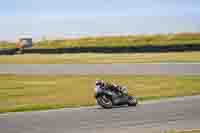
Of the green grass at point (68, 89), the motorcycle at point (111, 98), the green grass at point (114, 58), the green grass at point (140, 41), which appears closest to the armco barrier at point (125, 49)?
the green grass at point (114, 58)

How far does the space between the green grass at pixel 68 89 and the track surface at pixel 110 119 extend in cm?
233

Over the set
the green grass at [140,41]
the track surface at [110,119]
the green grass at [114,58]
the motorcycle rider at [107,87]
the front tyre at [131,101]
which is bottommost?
the track surface at [110,119]

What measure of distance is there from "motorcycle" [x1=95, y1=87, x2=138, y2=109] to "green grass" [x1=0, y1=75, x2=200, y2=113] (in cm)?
151

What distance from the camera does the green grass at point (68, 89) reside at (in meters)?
20.8

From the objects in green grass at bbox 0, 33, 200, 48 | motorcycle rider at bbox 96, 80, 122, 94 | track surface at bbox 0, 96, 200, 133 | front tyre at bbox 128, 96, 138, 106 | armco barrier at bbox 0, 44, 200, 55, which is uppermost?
green grass at bbox 0, 33, 200, 48

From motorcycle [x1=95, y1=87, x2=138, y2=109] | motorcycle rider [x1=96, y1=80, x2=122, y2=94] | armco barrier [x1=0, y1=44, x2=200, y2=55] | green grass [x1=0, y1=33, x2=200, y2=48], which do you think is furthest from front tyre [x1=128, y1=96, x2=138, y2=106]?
green grass [x1=0, y1=33, x2=200, y2=48]

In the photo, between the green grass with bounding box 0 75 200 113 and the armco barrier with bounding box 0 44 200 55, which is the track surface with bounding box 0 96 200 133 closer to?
the green grass with bounding box 0 75 200 113

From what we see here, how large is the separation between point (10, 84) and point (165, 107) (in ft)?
49.1

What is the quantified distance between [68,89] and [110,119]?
11.6 metres

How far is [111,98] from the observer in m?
17.9

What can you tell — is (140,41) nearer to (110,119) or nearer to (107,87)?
(107,87)

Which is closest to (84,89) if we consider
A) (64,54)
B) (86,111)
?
(86,111)

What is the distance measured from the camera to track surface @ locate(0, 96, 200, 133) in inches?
527

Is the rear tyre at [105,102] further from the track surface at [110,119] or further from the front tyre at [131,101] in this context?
the front tyre at [131,101]
